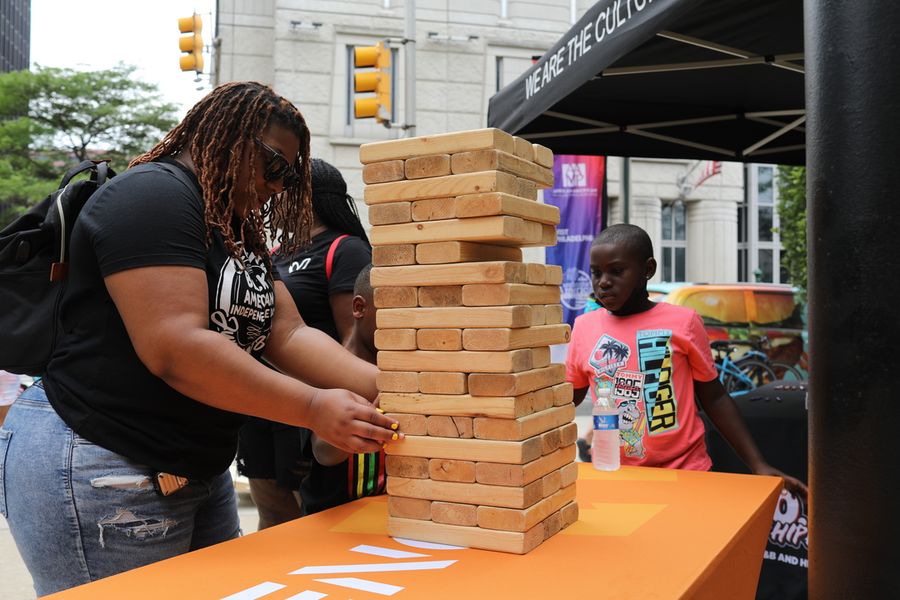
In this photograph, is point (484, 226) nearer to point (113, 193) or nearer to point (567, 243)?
point (113, 193)

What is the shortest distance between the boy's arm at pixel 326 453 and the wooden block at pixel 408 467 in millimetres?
259

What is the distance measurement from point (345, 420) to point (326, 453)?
1.37ft

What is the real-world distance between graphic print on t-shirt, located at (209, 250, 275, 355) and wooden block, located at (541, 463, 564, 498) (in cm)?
74

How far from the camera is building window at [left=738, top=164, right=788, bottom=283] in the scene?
76.6 feet

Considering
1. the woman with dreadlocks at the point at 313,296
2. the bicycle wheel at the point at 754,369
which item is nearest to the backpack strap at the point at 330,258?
the woman with dreadlocks at the point at 313,296

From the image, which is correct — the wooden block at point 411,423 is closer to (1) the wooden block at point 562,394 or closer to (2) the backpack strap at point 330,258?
(1) the wooden block at point 562,394

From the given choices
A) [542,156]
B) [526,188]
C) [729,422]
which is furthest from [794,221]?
[526,188]

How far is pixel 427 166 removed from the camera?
1.82 metres

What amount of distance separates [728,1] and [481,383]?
2306 mm

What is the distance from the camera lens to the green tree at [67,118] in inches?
1011

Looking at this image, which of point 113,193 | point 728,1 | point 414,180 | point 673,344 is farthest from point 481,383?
point 728,1

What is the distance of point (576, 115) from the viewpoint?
5.10m

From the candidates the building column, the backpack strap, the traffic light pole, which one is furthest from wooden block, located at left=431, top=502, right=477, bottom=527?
the building column

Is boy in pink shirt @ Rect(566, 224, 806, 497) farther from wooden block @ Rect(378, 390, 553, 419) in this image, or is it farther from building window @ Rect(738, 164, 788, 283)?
building window @ Rect(738, 164, 788, 283)
